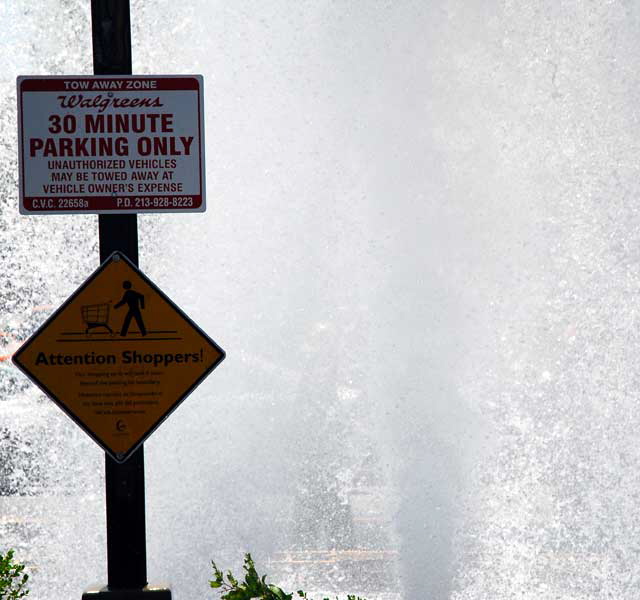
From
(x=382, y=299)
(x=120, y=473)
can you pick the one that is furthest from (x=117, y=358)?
(x=382, y=299)

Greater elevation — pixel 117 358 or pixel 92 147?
pixel 92 147

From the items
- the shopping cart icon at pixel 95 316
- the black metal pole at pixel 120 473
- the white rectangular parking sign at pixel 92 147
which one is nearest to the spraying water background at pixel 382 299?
the black metal pole at pixel 120 473

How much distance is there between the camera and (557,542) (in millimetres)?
7809

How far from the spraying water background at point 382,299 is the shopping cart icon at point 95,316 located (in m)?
3.26

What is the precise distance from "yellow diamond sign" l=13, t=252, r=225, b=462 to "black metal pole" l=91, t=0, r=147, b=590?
0.07 metres

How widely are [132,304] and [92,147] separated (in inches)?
23.3

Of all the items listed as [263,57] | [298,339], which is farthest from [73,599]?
[263,57]

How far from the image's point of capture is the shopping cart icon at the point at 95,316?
4.27 m

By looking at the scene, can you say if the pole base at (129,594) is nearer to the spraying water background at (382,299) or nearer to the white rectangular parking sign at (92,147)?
the white rectangular parking sign at (92,147)

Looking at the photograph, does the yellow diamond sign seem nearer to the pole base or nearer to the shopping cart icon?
the shopping cart icon

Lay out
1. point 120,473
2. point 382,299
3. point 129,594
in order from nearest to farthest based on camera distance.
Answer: point 129,594 < point 120,473 < point 382,299

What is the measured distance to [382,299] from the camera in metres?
8.95

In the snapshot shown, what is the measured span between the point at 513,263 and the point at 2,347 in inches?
204

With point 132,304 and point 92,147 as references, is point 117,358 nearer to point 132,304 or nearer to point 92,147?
point 132,304
